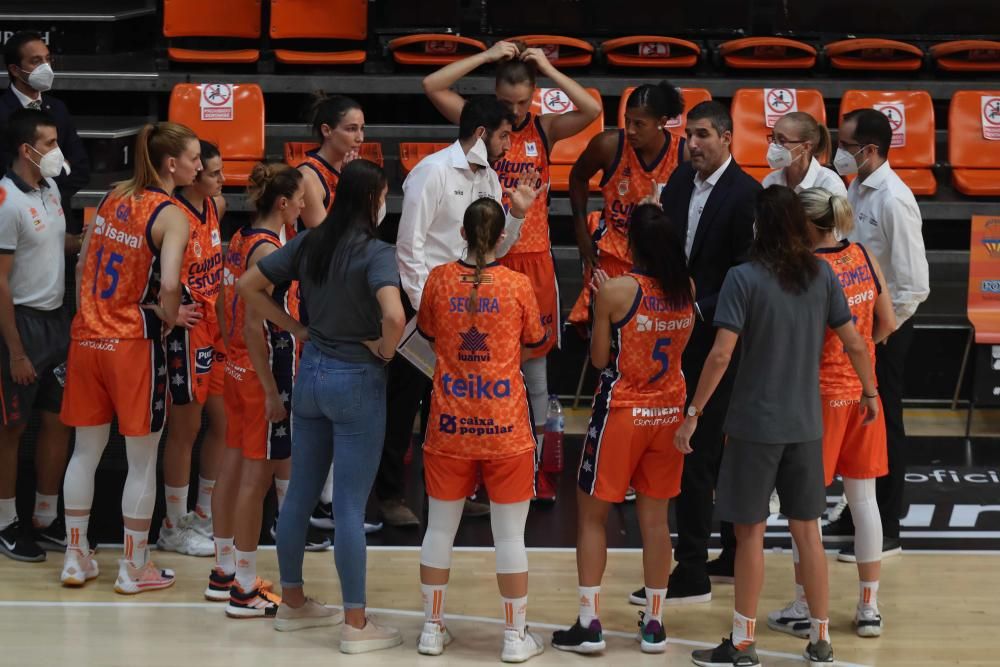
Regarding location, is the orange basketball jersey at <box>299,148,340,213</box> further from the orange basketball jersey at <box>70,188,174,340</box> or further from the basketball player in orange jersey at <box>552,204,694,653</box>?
the basketball player in orange jersey at <box>552,204,694,653</box>

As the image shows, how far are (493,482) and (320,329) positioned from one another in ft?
2.58

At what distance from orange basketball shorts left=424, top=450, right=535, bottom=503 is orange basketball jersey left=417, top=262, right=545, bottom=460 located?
3cm

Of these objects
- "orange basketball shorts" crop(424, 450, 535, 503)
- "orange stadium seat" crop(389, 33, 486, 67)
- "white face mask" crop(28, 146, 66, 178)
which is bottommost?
"orange basketball shorts" crop(424, 450, 535, 503)

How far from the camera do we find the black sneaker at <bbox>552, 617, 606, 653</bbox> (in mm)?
4676

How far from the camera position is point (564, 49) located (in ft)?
30.5

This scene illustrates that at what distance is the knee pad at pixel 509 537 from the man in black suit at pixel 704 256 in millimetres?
914

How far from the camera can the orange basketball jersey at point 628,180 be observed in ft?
18.9

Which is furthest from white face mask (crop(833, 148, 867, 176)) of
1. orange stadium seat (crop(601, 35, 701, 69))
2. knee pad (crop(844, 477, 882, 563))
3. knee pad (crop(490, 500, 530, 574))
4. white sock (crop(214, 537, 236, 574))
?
orange stadium seat (crop(601, 35, 701, 69))

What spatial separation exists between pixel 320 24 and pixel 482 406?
17.7 ft

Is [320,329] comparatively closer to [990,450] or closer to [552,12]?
[990,450]

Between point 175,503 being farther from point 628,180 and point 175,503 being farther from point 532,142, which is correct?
point 628,180

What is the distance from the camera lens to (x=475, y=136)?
534 centimetres

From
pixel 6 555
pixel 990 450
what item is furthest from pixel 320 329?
pixel 990 450

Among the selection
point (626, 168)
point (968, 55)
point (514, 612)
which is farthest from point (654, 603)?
point (968, 55)
